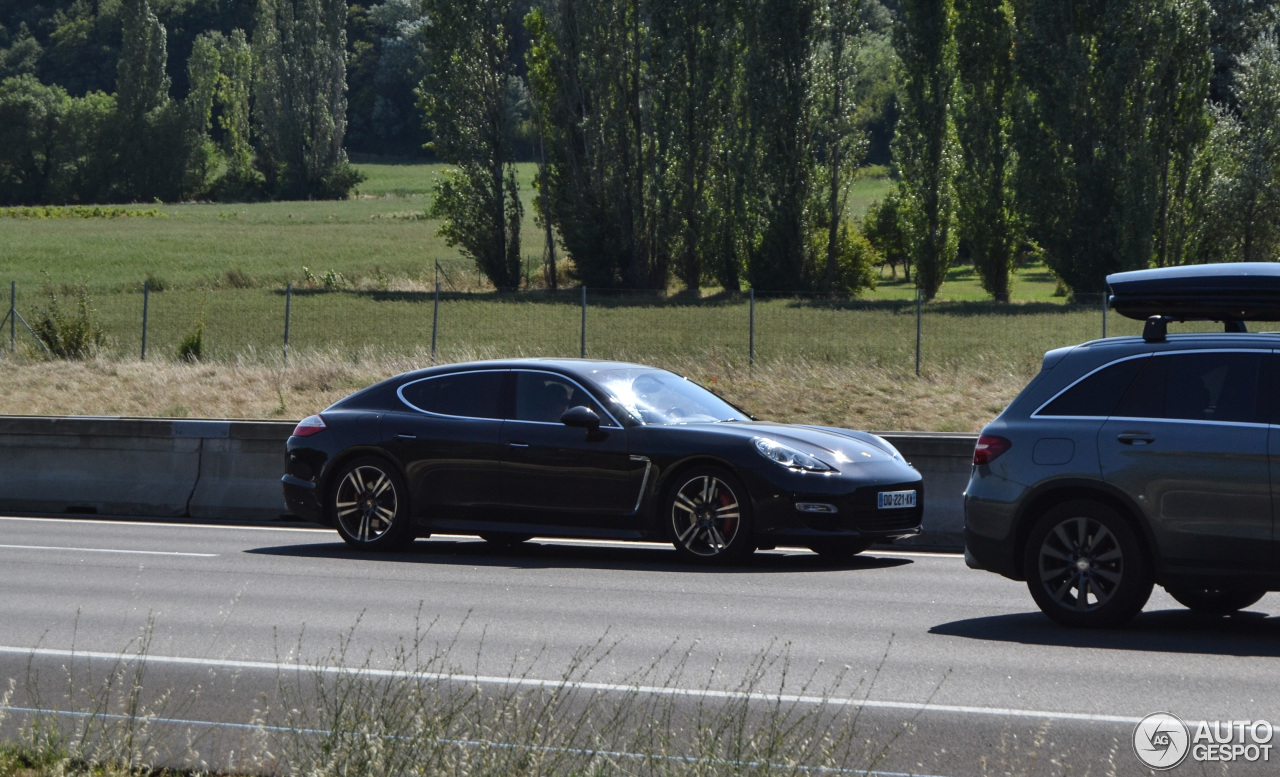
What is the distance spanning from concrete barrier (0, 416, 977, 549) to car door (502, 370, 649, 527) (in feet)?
14.6

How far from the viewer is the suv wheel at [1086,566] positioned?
8.14 metres

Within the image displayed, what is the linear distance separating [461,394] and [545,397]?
0.74 m

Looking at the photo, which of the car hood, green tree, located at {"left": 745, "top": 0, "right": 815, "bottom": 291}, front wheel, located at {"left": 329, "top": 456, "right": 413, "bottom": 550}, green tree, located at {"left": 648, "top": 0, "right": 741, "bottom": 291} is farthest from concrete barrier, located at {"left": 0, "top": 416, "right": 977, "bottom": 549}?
green tree, located at {"left": 648, "top": 0, "right": 741, "bottom": 291}

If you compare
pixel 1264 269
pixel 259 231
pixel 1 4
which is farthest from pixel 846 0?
pixel 1 4

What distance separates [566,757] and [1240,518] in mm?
4391

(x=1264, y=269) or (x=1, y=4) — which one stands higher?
(x=1, y=4)

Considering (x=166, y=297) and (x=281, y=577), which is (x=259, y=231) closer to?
(x=166, y=297)

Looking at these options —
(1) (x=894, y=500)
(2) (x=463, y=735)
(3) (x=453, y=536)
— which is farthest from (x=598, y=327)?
(2) (x=463, y=735)

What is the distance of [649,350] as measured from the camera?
1147 inches

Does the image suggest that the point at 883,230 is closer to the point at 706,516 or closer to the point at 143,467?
the point at 143,467

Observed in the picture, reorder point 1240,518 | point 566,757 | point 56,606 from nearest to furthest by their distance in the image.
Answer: point 566,757 → point 1240,518 → point 56,606

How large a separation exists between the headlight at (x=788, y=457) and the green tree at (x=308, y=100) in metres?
95.4

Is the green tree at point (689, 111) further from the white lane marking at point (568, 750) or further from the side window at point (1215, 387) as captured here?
the white lane marking at point (568, 750)

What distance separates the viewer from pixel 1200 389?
8.12m
